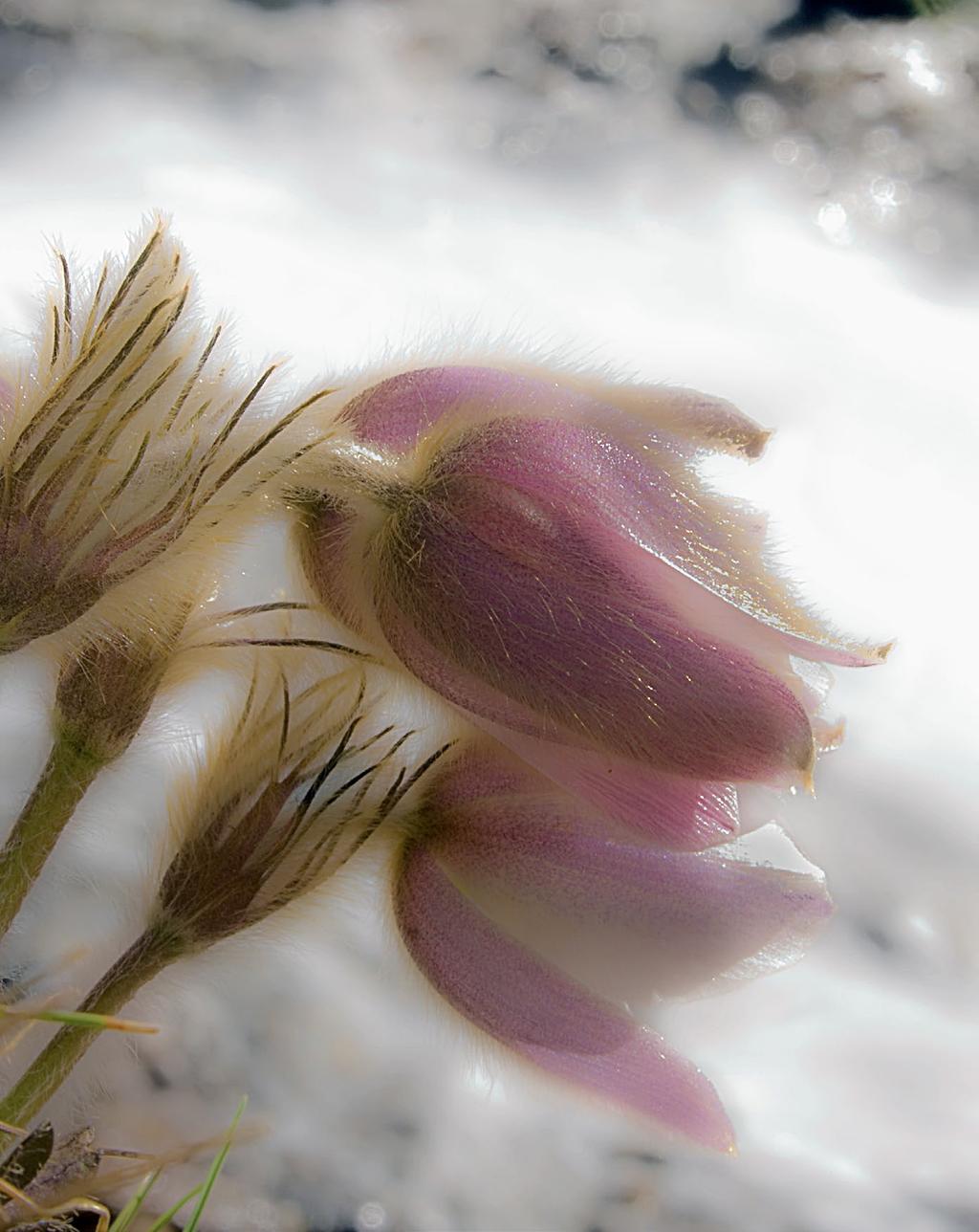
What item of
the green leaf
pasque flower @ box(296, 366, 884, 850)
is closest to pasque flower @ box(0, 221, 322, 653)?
pasque flower @ box(296, 366, 884, 850)

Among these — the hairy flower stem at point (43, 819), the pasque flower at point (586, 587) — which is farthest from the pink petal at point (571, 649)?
the hairy flower stem at point (43, 819)

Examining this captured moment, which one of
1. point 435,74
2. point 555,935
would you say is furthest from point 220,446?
point 435,74

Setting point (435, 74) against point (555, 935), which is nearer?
point (555, 935)

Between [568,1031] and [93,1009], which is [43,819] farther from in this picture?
[568,1031]

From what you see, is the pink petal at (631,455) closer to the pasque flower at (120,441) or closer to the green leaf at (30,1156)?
the pasque flower at (120,441)

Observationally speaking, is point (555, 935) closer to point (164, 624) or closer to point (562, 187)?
point (164, 624)

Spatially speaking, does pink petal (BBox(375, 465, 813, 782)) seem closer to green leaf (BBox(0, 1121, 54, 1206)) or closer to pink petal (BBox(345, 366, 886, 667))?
pink petal (BBox(345, 366, 886, 667))
